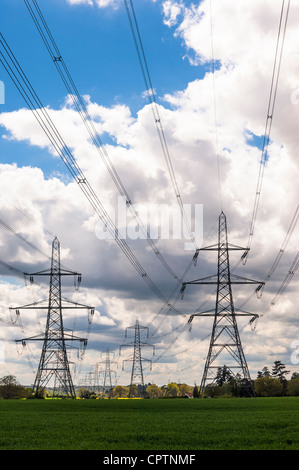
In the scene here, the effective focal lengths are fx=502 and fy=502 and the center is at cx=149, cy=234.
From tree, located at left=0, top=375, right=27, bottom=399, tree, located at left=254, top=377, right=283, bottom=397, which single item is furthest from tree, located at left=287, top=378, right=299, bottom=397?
tree, located at left=0, top=375, right=27, bottom=399

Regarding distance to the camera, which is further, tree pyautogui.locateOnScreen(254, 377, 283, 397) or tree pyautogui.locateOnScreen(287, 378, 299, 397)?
tree pyautogui.locateOnScreen(254, 377, 283, 397)

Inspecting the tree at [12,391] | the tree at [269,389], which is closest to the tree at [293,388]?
the tree at [269,389]

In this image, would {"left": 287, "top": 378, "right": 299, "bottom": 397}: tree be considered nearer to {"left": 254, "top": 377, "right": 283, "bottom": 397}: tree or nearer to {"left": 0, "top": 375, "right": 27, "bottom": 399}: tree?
{"left": 254, "top": 377, "right": 283, "bottom": 397}: tree

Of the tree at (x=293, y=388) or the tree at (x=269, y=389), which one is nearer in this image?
the tree at (x=293, y=388)

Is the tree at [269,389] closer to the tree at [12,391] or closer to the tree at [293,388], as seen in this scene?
the tree at [293,388]

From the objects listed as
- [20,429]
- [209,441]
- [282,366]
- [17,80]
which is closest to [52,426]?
[20,429]

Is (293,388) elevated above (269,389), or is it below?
above

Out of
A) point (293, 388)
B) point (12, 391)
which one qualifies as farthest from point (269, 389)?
point (12, 391)

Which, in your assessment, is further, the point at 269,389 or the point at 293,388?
the point at 269,389

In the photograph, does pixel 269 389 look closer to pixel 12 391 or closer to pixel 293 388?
pixel 293 388
